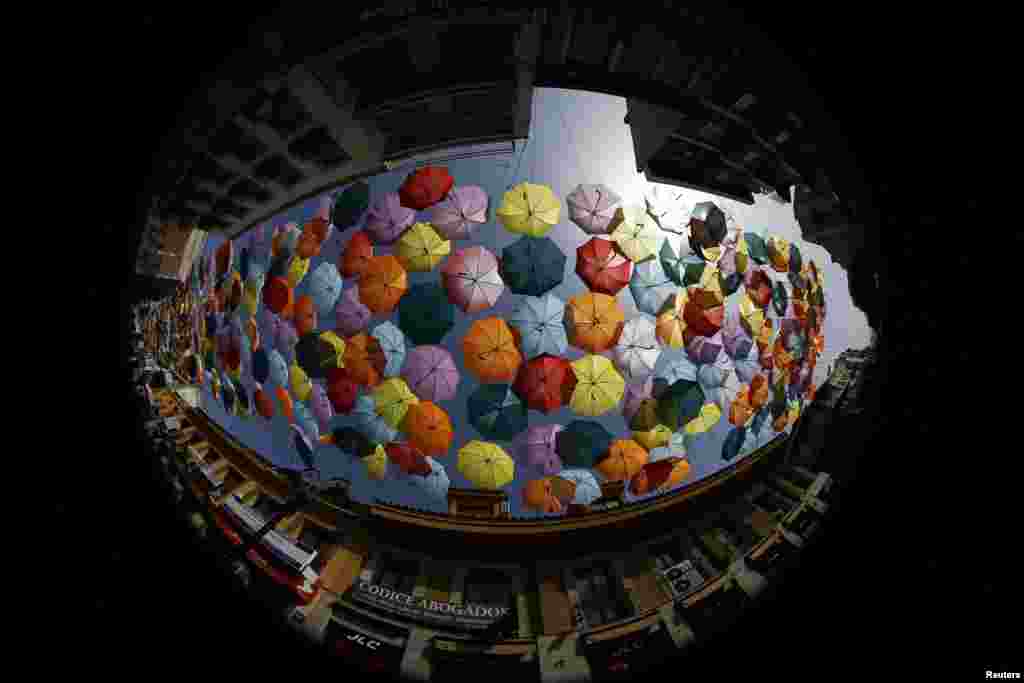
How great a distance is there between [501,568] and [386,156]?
4.60 m

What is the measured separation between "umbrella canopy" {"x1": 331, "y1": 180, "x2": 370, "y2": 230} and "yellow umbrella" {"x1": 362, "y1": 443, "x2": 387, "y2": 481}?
283 centimetres

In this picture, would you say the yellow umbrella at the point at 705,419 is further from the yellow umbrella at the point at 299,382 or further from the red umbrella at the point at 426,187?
the yellow umbrella at the point at 299,382

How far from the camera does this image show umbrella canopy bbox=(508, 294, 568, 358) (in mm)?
6051

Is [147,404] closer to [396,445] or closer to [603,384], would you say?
[396,445]

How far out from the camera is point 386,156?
4445mm

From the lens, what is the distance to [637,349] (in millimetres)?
6180

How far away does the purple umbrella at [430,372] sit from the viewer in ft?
19.4

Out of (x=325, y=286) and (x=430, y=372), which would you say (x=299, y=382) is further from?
(x=430, y=372)

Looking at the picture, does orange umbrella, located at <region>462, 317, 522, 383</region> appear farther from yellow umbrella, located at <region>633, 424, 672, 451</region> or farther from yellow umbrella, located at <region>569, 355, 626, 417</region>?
yellow umbrella, located at <region>633, 424, 672, 451</region>

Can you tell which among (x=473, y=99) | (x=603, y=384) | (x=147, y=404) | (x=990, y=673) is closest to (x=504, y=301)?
(x=603, y=384)

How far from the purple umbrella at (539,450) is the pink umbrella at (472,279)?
1941 mm

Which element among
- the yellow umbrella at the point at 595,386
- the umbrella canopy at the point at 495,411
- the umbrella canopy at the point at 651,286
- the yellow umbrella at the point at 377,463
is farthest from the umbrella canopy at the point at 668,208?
the yellow umbrella at the point at 377,463

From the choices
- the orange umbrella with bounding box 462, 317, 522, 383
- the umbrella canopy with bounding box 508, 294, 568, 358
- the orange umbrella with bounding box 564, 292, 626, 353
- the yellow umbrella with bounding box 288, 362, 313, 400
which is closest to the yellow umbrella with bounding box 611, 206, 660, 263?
the orange umbrella with bounding box 564, 292, 626, 353

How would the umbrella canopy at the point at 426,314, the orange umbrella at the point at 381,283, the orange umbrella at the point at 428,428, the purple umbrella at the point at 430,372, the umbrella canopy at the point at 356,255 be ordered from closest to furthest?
the umbrella canopy at the point at 356,255, the orange umbrella at the point at 381,283, the umbrella canopy at the point at 426,314, the orange umbrella at the point at 428,428, the purple umbrella at the point at 430,372
